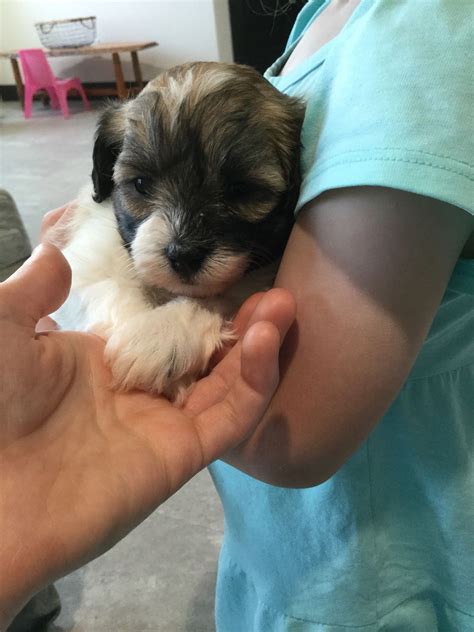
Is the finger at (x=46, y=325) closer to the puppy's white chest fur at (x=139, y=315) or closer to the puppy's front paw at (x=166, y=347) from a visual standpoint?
the puppy's white chest fur at (x=139, y=315)

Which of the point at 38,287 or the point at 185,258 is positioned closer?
the point at 38,287

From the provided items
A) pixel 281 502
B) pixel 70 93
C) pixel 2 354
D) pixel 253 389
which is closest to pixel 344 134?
pixel 253 389

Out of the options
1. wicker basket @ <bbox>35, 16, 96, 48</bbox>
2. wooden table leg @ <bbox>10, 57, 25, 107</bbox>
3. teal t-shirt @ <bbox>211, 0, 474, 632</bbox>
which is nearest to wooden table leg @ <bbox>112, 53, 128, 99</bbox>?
wicker basket @ <bbox>35, 16, 96, 48</bbox>

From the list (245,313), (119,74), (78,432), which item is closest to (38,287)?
(78,432)

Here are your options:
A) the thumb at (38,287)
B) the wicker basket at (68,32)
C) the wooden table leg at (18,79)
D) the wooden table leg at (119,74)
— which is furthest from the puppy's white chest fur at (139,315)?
the wooden table leg at (18,79)

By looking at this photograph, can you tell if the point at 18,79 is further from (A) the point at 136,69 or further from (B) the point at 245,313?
(B) the point at 245,313
